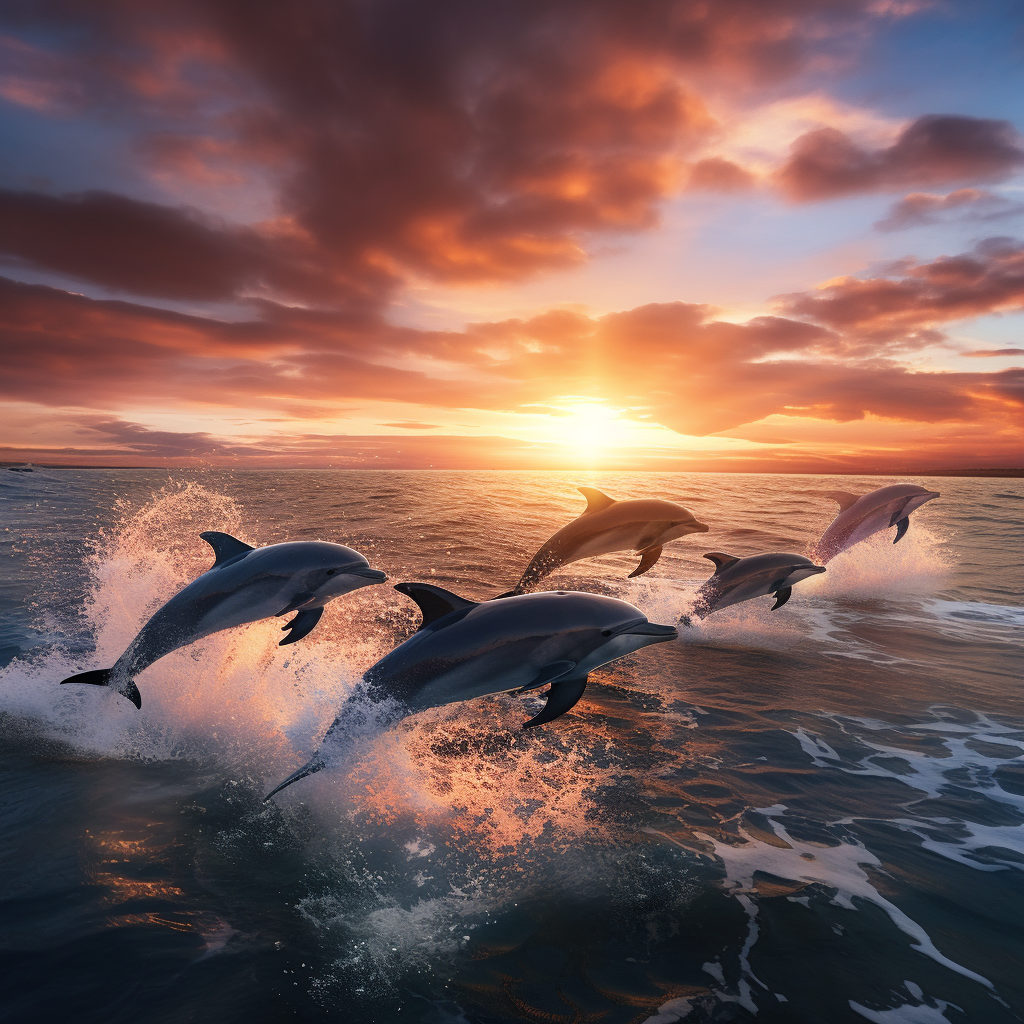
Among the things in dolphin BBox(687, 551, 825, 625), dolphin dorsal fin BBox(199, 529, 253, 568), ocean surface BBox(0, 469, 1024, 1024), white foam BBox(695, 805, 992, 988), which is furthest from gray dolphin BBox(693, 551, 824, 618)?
dolphin dorsal fin BBox(199, 529, 253, 568)

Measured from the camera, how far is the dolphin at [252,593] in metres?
5.88

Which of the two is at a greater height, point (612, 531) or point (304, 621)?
point (612, 531)

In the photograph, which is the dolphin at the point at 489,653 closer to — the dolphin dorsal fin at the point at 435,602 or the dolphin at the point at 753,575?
the dolphin dorsal fin at the point at 435,602

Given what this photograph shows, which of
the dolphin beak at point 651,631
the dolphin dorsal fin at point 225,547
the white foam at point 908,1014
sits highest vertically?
the dolphin dorsal fin at point 225,547

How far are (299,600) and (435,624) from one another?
215 centimetres

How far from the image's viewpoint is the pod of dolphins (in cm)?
460

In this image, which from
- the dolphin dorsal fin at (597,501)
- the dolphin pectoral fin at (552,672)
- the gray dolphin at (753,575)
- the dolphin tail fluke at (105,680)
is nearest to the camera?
the dolphin pectoral fin at (552,672)

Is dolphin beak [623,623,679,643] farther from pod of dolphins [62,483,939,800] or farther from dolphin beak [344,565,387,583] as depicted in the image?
dolphin beak [344,565,387,583]

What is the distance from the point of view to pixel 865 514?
13555 millimetres

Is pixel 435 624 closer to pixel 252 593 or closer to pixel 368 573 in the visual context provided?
pixel 368 573

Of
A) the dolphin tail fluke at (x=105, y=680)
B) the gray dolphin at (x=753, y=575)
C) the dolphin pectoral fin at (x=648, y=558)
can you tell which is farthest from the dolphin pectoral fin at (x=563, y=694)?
the gray dolphin at (x=753, y=575)

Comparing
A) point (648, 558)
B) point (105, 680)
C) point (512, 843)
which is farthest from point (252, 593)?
point (648, 558)

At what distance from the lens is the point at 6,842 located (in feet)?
13.5

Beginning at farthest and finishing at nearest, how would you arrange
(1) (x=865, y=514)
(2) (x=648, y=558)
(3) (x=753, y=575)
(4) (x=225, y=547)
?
1. (1) (x=865, y=514)
2. (3) (x=753, y=575)
3. (2) (x=648, y=558)
4. (4) (x=225, y=547)
